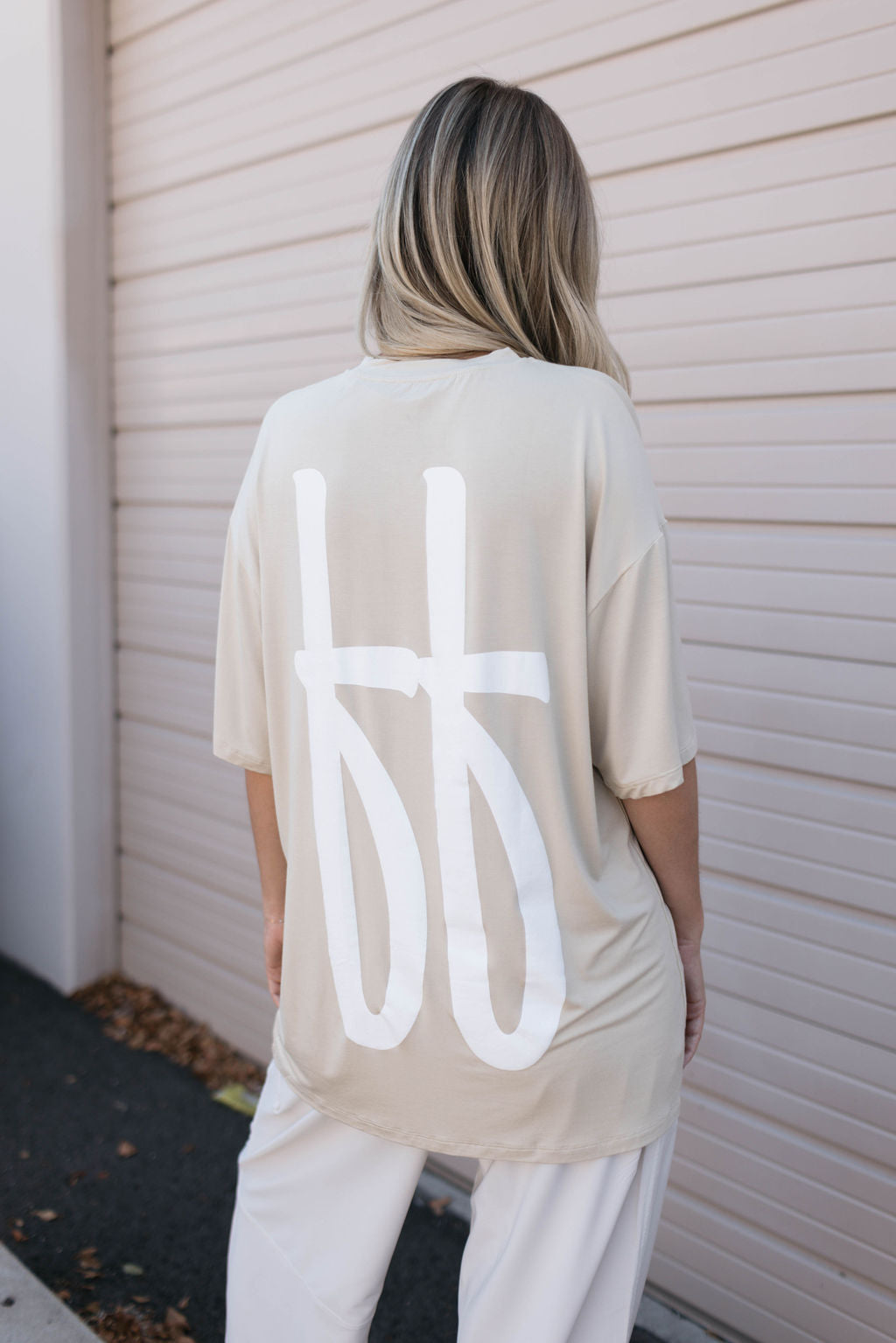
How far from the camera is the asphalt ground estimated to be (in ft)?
7.84

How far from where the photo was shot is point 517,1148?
4.12 ft

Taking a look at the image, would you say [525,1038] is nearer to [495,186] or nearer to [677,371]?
[495,186]

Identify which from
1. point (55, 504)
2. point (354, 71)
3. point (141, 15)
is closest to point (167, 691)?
point (55, 504)

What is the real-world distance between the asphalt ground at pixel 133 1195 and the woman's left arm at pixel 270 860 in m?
1.18

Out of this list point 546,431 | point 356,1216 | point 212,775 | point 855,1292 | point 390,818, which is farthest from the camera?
point 212,775

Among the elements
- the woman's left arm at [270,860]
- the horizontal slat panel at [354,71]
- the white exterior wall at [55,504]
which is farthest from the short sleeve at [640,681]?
the white exterior wall at [55,504]

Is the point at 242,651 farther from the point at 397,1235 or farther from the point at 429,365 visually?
the point at 397,1235

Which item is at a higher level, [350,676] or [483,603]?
[483,603]

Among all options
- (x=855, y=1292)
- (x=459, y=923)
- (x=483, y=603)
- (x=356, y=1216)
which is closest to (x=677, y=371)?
(x=483, y=603)

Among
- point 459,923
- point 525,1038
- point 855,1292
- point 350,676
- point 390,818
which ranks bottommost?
point 855,1292

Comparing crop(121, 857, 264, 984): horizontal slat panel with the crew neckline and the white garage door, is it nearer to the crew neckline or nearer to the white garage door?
the white garage door

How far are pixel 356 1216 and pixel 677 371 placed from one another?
1694 mm

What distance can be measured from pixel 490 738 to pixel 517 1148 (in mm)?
484

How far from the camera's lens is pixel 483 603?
1.19 metres
